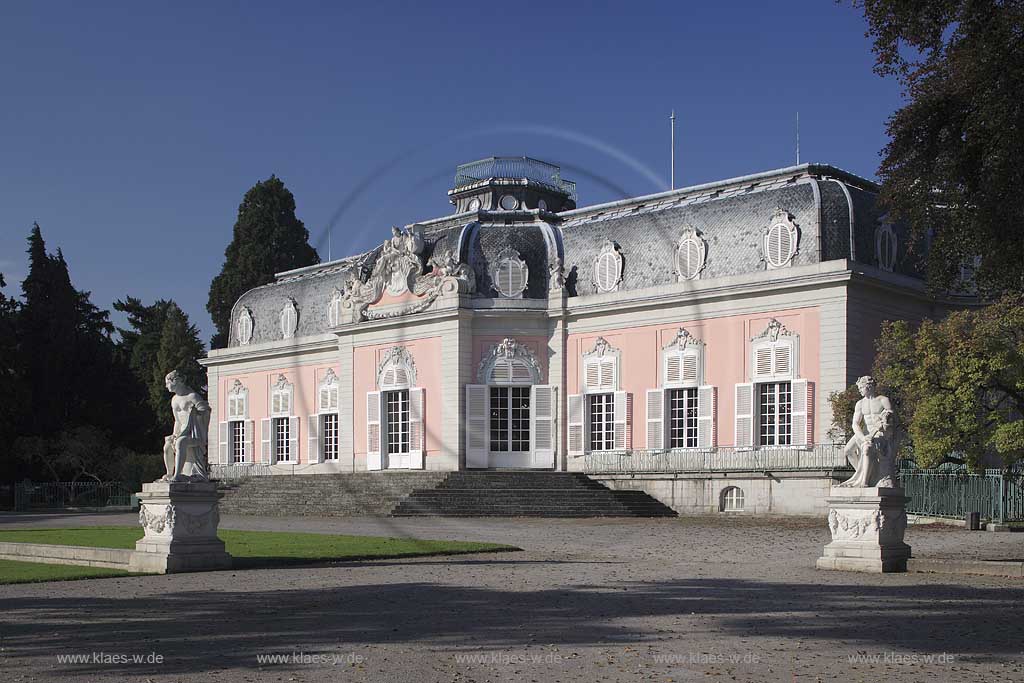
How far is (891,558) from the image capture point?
675 inches

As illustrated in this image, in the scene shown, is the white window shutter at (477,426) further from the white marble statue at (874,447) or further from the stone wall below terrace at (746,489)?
the white marble statue at (874,447)

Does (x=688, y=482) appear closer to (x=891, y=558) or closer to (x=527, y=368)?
(x=527, y=368)

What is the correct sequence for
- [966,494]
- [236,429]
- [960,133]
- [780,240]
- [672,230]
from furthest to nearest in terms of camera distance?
[236,429]
[672,230]
[780,240]
[966,494]
[960,133]

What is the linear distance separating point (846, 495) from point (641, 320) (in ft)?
68.0

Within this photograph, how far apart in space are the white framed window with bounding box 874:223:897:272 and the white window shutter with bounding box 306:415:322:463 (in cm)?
2310

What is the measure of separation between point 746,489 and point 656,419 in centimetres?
437

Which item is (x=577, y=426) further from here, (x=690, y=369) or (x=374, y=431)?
(x=374, y=431)

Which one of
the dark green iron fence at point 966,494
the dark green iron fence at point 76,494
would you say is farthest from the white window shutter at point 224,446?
the dark green iron fence at point 966,494

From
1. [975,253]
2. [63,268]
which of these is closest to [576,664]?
[975,253]

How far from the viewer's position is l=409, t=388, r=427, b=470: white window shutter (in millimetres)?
40812

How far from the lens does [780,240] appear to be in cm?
3503

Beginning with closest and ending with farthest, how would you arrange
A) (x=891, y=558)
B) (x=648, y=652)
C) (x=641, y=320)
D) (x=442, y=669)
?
(x=442, y=669), (x=648, y=652), (x=891, y=558), (x=641, y=320)

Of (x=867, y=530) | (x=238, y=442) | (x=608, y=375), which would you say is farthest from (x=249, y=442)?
(x=867, y=530)

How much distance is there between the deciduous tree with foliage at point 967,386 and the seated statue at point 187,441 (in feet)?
52.9
